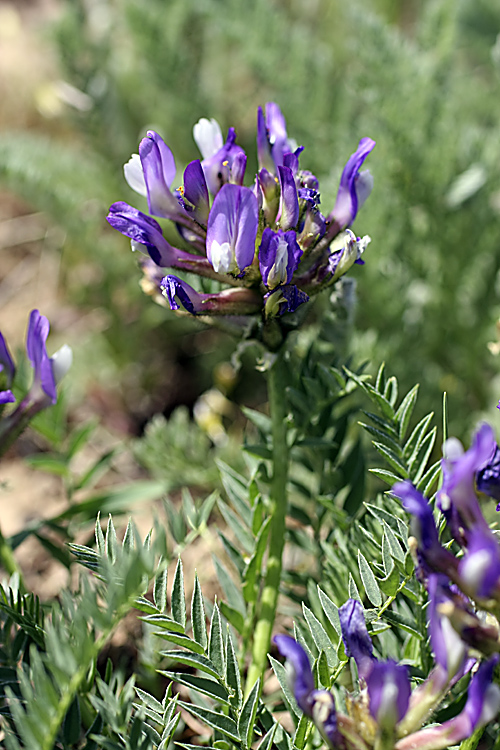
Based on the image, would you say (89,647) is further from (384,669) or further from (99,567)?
(384,669)

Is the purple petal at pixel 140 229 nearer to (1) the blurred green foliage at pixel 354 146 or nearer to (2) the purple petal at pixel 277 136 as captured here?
(2) the purple petal at pixel 277 136

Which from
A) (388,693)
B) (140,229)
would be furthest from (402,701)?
(140,229)

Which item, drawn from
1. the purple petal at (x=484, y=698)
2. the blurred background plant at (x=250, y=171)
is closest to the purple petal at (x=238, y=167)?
the blurred background plant at (x=250, y=171)

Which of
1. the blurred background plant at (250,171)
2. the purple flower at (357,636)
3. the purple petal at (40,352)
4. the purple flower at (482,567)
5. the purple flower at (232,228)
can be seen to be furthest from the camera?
the blurred background plant at (250,171)

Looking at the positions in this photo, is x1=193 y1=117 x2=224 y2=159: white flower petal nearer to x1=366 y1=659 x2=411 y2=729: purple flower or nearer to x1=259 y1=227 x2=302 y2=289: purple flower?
x1=259 y1=227 x2=302 y2=289: purple flower

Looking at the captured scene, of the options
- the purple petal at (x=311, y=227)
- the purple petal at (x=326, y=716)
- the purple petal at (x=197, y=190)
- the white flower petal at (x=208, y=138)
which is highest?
the white flower petal at (x=208, y=138)

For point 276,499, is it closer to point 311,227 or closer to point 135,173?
point 311,227
